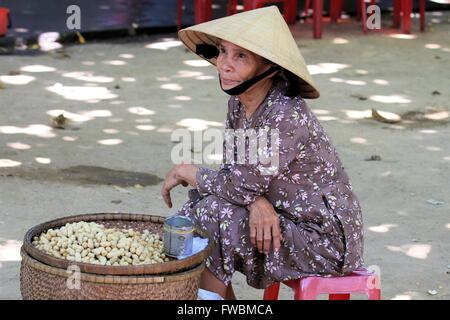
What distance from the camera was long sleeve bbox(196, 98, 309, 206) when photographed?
3543mm

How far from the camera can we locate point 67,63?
867cm

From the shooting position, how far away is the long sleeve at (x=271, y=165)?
3.54m

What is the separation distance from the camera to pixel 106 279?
317 centimetres

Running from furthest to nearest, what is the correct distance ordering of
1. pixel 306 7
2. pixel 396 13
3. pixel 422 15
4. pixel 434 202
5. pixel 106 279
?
pixel 306 7 < pixel 396 13 < pixel 422 15 < pixel 434 202 < pixel 106 279

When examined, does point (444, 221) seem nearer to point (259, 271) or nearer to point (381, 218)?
point (381, 218)

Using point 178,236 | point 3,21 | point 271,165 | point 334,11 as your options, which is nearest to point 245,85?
point 271,165

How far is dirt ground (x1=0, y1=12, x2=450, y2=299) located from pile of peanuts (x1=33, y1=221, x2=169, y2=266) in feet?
2.86

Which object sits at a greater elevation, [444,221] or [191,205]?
[191,205]

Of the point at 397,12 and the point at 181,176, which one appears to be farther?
the point at 397,12

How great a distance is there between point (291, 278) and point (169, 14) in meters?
7.40

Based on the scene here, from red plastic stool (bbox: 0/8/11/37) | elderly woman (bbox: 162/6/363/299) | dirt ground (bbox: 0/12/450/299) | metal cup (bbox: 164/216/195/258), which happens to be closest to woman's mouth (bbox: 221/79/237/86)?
elderly woman (bbox: 162/6/363/299)

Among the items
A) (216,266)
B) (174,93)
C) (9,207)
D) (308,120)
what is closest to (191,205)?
(216,266)

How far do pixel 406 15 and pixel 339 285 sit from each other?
6882 mm

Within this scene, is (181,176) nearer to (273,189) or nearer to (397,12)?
(273,189)
